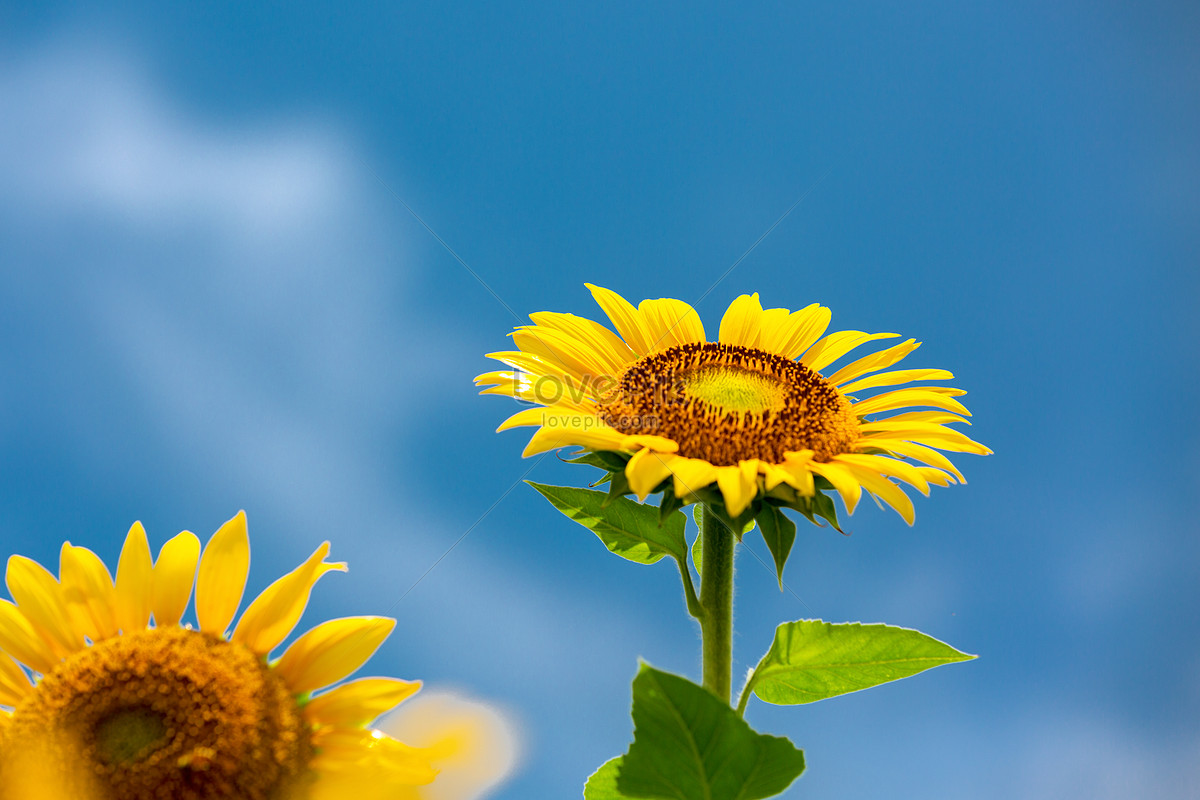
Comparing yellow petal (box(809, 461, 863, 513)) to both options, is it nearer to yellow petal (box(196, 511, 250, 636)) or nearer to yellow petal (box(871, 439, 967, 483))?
yellow petal (box(871, 439, 967, 483))

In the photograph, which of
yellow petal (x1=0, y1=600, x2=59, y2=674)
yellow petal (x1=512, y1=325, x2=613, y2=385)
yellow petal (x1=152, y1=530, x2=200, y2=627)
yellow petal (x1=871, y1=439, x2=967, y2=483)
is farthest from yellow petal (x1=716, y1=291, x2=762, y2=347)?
yellow petal (x1=0, y1=600, x2=59, y2=674)

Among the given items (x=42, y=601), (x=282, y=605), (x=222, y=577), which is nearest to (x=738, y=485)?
(x=282, y=605)

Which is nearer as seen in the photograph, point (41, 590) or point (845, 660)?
point (41, 590)

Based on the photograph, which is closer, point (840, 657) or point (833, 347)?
point (840, 657)

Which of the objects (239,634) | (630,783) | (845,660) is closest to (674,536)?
(845,660)

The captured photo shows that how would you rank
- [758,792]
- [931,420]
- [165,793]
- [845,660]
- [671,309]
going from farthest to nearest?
[671,309] < [931,420] < [845,660] < [758,792] < [165,793]

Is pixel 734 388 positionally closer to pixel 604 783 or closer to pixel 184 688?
pixel 604 783

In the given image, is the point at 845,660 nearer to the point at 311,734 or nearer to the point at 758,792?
the point at 758,792

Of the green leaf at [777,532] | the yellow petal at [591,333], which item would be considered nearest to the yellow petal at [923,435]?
the green leaf at [777,532]
